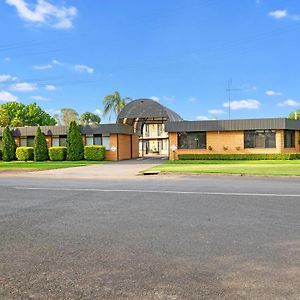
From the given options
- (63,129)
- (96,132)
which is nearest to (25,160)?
(63,129)

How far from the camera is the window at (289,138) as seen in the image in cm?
3331

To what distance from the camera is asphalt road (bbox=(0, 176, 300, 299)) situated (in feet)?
12.4

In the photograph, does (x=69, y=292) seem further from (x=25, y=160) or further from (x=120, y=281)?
(x=25, y=160)

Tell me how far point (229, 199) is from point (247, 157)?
2325 centimetres

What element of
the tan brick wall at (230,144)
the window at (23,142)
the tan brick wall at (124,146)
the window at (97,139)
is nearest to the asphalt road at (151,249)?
the tan brick wall at (230,144)

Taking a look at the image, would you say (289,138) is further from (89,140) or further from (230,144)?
(89,140)

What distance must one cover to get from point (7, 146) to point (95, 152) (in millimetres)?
10575

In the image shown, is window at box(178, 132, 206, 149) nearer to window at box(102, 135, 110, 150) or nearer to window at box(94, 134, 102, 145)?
window at box(102, 135, 110, 150)

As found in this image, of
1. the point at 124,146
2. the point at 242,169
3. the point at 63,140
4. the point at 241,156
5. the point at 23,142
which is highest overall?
the point at 63,140

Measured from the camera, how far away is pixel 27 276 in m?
4.14

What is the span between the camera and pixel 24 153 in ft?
123

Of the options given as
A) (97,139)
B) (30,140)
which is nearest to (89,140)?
(97,139)

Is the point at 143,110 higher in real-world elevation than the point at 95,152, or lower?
higher

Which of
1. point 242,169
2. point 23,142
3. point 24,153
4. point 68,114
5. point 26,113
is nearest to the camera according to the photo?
point 242,169
